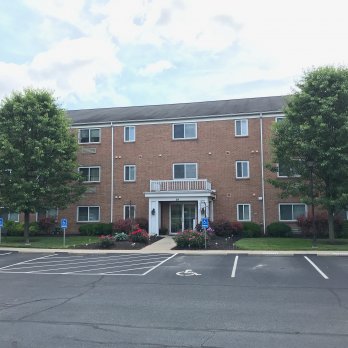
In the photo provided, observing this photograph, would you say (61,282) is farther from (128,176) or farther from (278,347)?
(128,176)

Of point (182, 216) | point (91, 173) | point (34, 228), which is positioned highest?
point (91, 173)

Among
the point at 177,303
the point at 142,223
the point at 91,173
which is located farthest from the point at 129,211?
the point at 177,303

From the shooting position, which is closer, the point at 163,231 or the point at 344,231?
the point at 344,231

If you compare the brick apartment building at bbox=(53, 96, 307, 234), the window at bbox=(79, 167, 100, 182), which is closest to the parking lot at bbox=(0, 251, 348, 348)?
the brick apartment building at bbox=(53, 96, 307, 234)

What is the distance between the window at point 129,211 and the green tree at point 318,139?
12093 millimetres

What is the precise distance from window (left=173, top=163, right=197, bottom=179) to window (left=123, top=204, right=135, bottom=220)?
399cm

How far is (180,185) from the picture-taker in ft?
100

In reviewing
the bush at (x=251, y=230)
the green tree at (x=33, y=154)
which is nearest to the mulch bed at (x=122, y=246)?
the green tree at (x=33, y=154)

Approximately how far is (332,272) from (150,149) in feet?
67.4

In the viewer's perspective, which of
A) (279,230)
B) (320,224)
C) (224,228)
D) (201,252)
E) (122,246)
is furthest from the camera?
(279,230)

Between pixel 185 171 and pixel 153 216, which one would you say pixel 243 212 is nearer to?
pixel 185 171

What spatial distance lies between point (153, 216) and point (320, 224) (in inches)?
437

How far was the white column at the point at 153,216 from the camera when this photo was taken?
30281 mm

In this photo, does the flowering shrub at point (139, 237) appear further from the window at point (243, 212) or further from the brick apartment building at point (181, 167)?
the window at point (243, 212)
